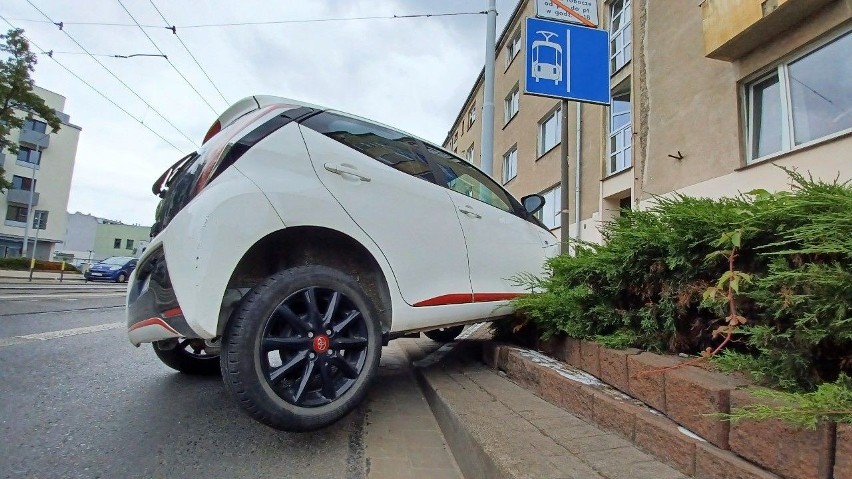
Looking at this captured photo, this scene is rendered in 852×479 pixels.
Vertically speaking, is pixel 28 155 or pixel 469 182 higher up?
pixel 28 155

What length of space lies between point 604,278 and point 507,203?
1.48 m

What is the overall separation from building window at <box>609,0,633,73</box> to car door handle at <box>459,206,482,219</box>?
9.43 metres

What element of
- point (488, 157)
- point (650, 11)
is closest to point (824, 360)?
point (488, 157)

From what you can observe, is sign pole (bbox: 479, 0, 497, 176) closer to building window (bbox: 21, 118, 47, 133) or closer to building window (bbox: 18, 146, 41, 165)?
building window (bbox: 18, 146, 41, 165)

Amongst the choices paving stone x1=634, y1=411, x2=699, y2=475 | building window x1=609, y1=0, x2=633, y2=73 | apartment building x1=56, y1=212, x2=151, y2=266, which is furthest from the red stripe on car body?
apartment building x1=56, y1=212, x2=151, y2=266

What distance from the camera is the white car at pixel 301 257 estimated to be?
2.15 m

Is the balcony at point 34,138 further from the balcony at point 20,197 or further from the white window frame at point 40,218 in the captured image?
the white window frame at point 40,218

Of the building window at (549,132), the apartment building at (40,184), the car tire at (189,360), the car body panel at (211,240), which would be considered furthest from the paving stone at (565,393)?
the apartment building at (40,184)

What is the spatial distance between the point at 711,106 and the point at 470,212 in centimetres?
711

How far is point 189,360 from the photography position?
365 cm

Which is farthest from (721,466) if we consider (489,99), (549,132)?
(549,132)

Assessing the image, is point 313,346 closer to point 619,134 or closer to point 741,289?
point 741,289

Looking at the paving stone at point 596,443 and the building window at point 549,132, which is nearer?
the paving stone at point 596,443

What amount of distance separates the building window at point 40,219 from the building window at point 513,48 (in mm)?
45633
